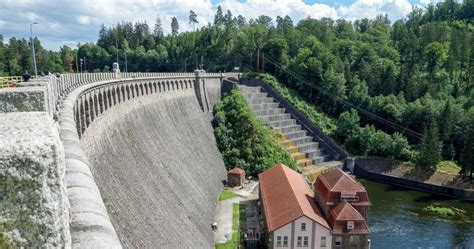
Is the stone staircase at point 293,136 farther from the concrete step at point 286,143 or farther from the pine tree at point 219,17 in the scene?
the pine tree at point 219,17

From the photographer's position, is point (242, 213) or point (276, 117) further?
point (276, 117)

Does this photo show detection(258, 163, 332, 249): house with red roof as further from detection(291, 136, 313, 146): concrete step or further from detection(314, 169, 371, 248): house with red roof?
detection(291, 136, 313, 146): concrete step

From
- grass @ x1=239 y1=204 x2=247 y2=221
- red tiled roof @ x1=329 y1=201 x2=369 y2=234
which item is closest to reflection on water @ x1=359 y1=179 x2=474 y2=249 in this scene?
red tiled roof @ x1=329 y1=201 x2=369 y2=234

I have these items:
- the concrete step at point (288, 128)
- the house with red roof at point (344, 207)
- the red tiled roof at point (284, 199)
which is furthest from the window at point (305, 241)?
the concrete step at point (288, 128)

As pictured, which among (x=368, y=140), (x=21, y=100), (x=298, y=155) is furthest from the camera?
(x=368, y=140)

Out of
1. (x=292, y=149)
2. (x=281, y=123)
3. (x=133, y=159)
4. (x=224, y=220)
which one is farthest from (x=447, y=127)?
(x=133, y=159)

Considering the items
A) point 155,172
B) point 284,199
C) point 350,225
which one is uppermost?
point 155,172

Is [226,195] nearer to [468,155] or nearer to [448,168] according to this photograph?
[468,155]

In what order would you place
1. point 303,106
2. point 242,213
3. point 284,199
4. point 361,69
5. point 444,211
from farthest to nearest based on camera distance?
point 361,69
point 303,106
point 444,211
point 242,213
point 284,199
